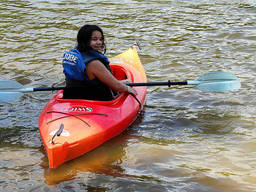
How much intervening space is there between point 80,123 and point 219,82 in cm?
178

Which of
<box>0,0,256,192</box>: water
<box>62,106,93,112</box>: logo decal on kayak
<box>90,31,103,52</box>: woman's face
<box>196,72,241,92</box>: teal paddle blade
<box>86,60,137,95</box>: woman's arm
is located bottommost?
<box>0,0,256,192</box>: water

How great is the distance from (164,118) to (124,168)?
1305 millimetres

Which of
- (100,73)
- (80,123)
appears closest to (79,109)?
(80,123)

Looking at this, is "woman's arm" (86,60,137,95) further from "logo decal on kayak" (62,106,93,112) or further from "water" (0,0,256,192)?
"water" (0,0,256,192)

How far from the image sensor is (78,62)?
4.17 m

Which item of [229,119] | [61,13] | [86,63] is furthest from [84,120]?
[61,13]

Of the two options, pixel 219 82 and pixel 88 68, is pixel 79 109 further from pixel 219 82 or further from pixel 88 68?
pixel 219 82

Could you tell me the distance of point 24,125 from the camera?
4734mm

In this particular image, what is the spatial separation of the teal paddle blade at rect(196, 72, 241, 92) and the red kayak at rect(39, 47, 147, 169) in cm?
81

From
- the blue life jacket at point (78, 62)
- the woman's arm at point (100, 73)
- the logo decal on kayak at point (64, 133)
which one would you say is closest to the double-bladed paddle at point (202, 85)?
the woman's arm at point (100, 73)

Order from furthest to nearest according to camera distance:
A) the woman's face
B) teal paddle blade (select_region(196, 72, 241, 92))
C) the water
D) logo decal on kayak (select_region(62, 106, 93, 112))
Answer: teal paddle blade (select_region(196, 72, 241, 92)), the woman's face, logo decal on kayak (select_region(62, 106, 93, 112)), the water

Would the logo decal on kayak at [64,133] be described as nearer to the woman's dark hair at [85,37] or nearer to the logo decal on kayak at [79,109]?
the logo decal on kayak at [79,109]

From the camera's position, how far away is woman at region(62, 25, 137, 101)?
4203mm

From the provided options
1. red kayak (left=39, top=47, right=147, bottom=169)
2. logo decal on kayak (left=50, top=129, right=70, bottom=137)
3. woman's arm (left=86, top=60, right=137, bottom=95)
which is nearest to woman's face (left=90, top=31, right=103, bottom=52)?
woman's arm (left=86, top=60, right=137, bottom=95)
